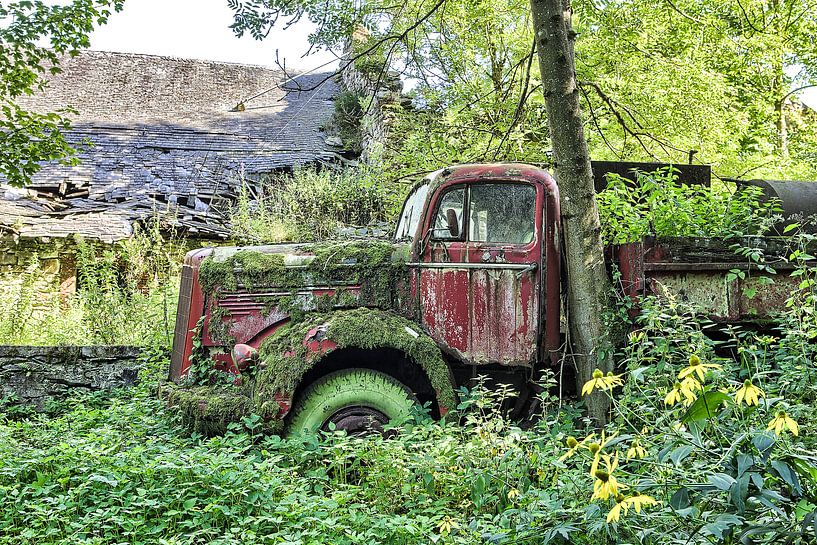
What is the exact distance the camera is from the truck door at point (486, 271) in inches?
226

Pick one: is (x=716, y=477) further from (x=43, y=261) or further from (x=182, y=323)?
(x=43, y=261)

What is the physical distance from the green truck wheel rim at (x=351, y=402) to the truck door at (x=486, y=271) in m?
0.65

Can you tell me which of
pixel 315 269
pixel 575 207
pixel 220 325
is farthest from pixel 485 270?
pixel 220 325

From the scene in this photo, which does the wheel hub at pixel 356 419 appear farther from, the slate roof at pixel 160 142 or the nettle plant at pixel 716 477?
the slate roof at pixel 160 142

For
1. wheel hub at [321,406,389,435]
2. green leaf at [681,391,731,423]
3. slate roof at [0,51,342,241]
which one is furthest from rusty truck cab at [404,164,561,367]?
slate roof at [0,51,342,241]

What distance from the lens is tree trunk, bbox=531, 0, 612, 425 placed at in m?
5.59

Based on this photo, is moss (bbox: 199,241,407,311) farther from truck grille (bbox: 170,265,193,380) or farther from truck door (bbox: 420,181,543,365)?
truck grille (bbox: 170,265,193,380)

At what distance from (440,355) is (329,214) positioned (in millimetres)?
8221

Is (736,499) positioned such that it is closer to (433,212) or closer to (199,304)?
(433,212)

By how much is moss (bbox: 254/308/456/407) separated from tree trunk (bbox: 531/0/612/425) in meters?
1.09

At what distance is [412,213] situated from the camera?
6.55 metres

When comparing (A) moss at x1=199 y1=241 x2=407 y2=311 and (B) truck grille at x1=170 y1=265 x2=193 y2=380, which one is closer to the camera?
(A) moss at x1=199 y1=241 x2=407 y2=311

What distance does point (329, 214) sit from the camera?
13422 millimetres

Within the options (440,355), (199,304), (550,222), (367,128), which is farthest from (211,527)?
(367,128)
